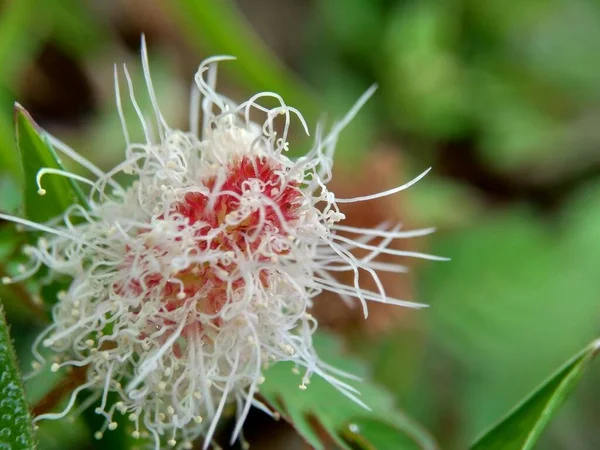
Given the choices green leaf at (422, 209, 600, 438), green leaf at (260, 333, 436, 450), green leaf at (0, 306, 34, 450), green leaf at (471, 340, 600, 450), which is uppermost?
green leaf at (0, 306, 34, 450)

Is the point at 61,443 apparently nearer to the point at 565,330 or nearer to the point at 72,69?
the point at 72,69

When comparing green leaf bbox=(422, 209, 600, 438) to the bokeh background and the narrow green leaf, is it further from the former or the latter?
the narrow green leaf

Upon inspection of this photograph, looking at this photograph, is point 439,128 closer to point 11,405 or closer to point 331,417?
point 331,417

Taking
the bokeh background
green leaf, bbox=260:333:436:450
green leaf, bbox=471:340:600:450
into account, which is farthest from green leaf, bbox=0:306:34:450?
the bokeh background

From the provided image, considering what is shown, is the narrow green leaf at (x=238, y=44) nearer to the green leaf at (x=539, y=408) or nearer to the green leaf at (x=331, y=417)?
the green leaf at (x=331, y=417)

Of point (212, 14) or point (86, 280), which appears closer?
point (86, 280)

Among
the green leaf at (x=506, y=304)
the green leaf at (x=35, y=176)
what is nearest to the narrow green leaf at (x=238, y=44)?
the green leaf at (x=506, y=304)

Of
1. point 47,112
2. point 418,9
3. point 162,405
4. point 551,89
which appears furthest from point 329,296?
point 551,89
